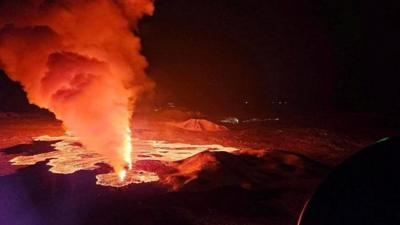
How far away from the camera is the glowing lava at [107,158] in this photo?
10.7 meters

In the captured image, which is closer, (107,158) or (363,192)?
(363,192)

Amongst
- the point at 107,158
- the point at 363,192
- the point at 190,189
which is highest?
the point at 107,158

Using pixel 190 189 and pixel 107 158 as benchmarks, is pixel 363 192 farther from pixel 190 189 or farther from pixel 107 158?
pixel 107 158

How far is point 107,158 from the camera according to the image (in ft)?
42.1

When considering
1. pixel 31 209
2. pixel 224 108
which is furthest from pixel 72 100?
pixel 224 108

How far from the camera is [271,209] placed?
843 cm

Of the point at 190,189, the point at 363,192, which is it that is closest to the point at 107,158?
the point at 190,189

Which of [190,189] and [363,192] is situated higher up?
[363,192]

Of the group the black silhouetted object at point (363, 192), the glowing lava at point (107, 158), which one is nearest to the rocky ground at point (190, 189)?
the glowing lava at point (107, 158)

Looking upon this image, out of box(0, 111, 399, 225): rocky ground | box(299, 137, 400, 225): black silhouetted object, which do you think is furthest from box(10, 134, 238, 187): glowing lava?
box(299, 137, 400, 225): black silhouetted object

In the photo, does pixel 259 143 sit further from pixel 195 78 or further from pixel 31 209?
pixel 195 78

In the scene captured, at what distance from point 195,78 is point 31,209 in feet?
116

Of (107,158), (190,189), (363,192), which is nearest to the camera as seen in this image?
(363,192)

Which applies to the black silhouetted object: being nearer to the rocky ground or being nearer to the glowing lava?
the rocky ground
